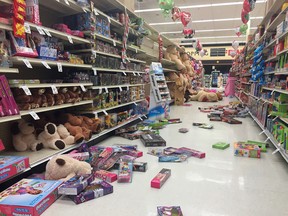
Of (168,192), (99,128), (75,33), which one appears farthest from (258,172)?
(75,33)

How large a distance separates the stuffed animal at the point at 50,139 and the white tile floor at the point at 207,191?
851 mm

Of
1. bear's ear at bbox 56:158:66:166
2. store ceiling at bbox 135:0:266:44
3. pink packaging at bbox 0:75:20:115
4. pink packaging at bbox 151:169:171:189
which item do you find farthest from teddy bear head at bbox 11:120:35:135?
store ceiling at bbox 135:0:266:44

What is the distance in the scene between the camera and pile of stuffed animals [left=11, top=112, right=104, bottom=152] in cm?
260

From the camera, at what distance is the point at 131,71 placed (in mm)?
4816

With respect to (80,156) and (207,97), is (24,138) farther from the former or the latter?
(207,97)

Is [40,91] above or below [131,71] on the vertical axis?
below

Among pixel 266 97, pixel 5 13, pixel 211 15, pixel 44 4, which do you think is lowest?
pixel 266 97

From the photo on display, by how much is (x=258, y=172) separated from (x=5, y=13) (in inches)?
123

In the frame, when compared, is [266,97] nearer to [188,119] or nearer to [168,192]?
[188,119]

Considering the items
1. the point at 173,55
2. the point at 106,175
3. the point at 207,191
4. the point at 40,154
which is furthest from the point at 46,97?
the point at 173,55

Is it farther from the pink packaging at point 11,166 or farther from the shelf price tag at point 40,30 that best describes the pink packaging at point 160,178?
the shelf price tag at point 40,30

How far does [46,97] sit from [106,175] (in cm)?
119

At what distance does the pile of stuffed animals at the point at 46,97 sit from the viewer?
7.69 feet

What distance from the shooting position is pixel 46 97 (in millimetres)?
2703
